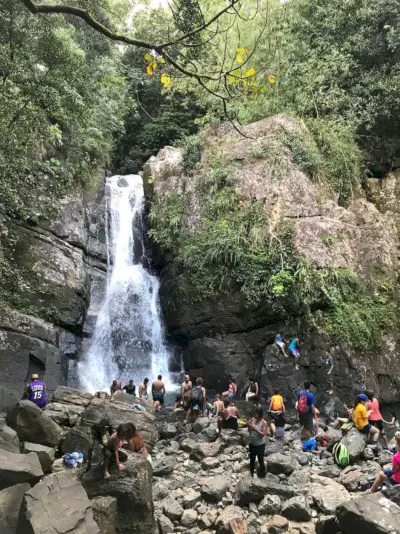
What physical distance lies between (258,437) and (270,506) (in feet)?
4.22

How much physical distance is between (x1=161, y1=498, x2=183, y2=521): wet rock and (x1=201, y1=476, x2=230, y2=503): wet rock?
1.79 feet

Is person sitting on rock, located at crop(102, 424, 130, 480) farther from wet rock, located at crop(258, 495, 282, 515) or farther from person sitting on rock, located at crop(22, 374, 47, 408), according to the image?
person sitting on rock, located at crop(22, 374, 47, 408)

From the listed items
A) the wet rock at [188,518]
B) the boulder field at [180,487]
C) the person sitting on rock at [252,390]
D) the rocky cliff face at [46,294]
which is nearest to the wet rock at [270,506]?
the boulder field at [180,487]

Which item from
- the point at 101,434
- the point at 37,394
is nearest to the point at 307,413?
the point at 101,434

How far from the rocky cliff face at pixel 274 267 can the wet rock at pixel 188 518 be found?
7.55 m

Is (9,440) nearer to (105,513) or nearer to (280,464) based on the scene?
(105,513)

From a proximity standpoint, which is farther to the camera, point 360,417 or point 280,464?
point 360,417

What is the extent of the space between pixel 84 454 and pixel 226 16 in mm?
17134

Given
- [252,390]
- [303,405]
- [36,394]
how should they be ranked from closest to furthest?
[36,394] < [303,405] < [252,390]

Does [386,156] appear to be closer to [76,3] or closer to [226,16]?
[226,16]

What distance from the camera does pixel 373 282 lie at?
15.4 meters

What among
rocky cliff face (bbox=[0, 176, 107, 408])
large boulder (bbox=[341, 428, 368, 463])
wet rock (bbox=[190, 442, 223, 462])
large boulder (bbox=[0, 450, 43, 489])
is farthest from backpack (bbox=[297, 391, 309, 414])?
rocky cliff face (bbox=[0, 176, 107, 408])

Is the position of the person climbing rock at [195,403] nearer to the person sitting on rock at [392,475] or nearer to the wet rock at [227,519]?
the wet rock at [227,519]

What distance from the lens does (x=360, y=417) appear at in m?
9.62
